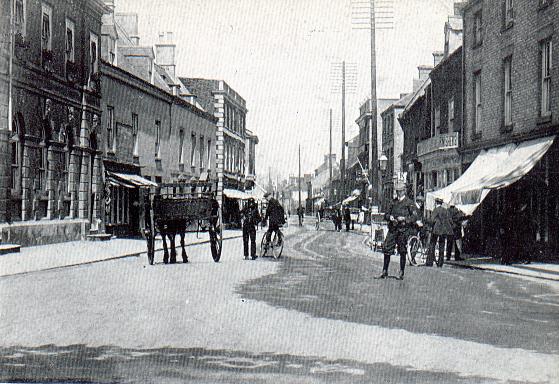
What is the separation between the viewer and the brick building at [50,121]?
18.4 metres

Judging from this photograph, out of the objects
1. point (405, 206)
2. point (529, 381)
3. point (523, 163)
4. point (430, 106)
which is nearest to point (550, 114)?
point (523, 163)

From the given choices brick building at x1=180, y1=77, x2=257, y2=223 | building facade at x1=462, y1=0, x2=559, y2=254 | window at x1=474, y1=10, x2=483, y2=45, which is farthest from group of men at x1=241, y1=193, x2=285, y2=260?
brick building at x1=180, y1=77, x2=257, y2=223

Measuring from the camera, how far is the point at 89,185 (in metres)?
24.8

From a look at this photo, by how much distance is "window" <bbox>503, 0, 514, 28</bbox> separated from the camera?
63.9ft

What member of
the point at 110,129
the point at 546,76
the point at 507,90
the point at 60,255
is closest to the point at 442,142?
the point at 507,90

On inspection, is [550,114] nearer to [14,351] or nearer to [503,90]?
[503,90]

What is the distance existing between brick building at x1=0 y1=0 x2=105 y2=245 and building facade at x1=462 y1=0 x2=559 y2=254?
12.7 metres

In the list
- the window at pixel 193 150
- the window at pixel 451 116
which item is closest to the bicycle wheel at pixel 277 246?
the window at pixel 451 116

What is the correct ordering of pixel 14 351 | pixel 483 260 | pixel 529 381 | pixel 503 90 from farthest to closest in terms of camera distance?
pixel 503 90 < pixel 483 260 < pixel 14 351 < pixel 529 381

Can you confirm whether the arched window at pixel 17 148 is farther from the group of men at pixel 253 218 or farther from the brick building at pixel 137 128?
the group of men at pixel 253 218

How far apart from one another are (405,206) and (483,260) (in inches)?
246

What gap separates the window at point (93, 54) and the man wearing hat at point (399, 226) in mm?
14623

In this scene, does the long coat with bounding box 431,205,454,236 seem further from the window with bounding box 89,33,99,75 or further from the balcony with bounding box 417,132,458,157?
the window with bounding box 89,33,99,75

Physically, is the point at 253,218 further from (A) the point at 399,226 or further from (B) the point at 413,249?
(A) the point at 399,226
